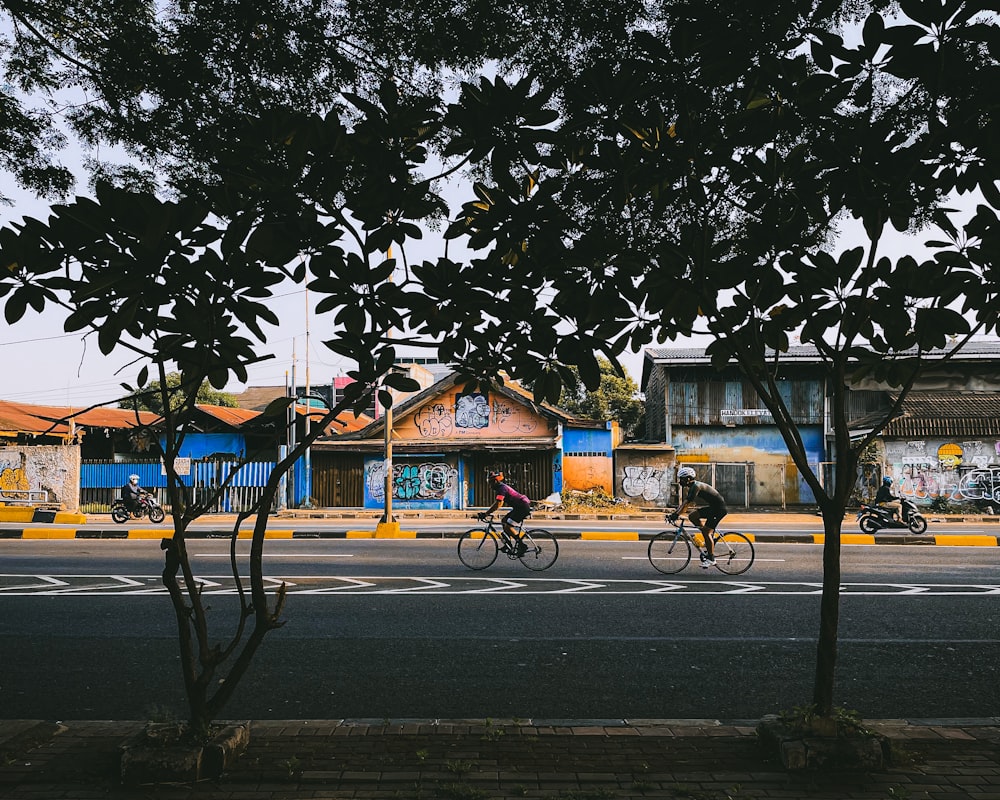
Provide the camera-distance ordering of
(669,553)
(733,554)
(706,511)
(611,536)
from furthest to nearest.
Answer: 1. (611,536)
2. (669,553)
3. (706,511)
4. (733,554)

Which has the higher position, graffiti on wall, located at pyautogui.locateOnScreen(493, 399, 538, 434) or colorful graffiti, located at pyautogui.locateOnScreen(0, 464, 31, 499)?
graffiti on wall, located at pyautogui.locateOnScreen(493, 399, 538, 434)

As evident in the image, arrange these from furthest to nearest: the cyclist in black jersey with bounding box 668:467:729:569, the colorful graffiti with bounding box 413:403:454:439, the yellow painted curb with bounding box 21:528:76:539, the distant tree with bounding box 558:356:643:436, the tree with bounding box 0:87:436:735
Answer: the distant tree with bounding box 558:356:643:436 → the colorful graffiti with bounding box 413:403:454:439 → the yellow painted curb with bounding box 21:528:76:539 → the cyclist in black jersey with bounding box 668:467:729:569 → the tree with bounding box 0:87:436:735

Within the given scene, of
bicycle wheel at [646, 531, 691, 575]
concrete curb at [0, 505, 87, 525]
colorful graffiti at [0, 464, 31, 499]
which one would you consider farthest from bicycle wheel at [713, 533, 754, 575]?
colorful graffiti at [0, 464, 31, 499]

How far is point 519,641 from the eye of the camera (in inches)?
308

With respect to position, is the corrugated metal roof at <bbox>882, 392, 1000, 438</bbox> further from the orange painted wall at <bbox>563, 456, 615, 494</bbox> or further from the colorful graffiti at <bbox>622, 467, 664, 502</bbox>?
the orange painted wall at <bbox>563, 456, 615, 494</bbox>

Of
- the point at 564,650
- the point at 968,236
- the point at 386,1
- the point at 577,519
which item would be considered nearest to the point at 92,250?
the point at 386,1

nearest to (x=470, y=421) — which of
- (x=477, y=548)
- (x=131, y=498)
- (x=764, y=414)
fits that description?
(x=764, y=414)

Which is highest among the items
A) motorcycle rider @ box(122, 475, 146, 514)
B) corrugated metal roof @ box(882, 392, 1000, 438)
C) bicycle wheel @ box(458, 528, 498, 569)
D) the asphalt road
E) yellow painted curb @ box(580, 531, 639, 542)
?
corrugated metal roof @ box(882, 392, 1000, 438)

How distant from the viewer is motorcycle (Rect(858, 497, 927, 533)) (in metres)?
19.7

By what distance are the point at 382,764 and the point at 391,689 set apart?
6.93 ft

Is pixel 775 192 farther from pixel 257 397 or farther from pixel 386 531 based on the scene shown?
pixel 257 397

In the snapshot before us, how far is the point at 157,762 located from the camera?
3.77 metres

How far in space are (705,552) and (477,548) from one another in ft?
11.9

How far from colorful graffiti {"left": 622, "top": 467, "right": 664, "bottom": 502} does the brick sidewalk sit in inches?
994
